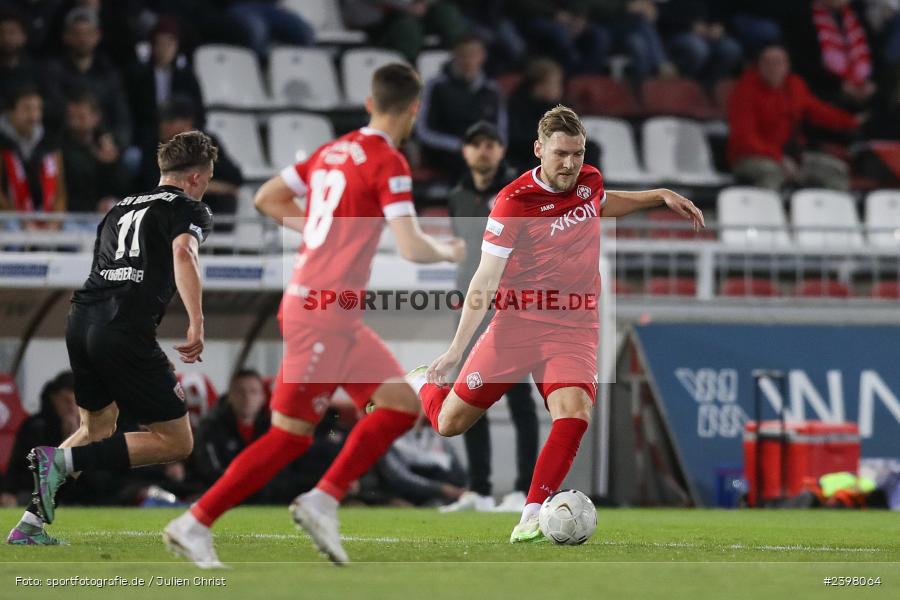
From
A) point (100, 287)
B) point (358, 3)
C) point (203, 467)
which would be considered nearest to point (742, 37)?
point (358, 3)

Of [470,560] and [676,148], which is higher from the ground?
[676,148]

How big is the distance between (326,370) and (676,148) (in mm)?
→ 12532

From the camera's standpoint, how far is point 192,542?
19.7 feet

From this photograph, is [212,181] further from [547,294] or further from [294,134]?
[547,294]

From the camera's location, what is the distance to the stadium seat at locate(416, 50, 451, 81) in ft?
57.4

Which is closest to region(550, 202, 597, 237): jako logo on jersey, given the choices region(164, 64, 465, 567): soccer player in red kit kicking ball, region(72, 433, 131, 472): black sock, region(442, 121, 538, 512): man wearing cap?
region(164, 64, 465, 567): soccer player in red kit kicking ball

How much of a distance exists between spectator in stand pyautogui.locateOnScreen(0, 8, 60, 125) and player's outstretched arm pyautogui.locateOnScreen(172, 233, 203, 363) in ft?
25.7

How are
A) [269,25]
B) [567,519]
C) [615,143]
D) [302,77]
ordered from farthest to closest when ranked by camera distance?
[269,25] < [615,143] < [302,77] < [567,519]

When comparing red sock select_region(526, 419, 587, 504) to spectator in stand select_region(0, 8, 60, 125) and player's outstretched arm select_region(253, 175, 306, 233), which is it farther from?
spectator in stand select_region(0, 8, 60, 125)

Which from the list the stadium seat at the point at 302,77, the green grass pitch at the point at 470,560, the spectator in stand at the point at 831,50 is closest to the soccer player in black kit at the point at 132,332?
the green grass pitch at the point at 470,560

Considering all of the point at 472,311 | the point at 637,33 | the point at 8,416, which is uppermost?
the point at 637,33

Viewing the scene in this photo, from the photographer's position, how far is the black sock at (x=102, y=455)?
289 inches

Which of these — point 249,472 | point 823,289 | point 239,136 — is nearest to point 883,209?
point 823,289

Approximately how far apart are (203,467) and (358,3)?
26.8ft
